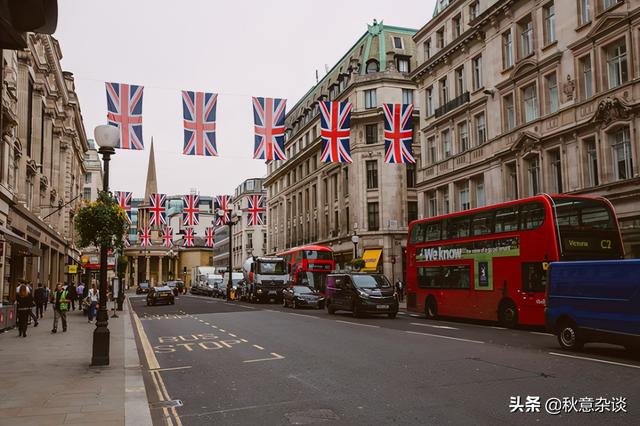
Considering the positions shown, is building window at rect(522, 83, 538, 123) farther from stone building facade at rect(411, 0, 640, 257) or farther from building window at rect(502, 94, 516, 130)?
building window at rect(502, 94, 516, 130)

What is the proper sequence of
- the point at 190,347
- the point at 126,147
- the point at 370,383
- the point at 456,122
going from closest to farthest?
the point at 370,383, the point at 190,347, the point at 126,147, the point at 456,122

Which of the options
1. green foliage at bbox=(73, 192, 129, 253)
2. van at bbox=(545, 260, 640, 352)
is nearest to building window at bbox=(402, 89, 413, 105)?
van at bbox=(545, 260, 640, 352)

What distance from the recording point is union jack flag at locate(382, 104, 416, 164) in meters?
29.7

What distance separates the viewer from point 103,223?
1350cm

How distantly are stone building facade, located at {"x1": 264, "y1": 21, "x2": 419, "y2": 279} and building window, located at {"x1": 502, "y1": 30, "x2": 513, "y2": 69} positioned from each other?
59.6 feet

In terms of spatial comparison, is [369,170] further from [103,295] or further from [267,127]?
[103,295]

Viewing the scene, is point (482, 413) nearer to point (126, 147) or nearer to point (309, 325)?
point (309, 325)

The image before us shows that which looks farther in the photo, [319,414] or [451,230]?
[451,230]

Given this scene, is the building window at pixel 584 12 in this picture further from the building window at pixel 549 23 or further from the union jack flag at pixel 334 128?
the union jack flag at pixel 334 128

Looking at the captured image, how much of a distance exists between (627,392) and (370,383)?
3.55m

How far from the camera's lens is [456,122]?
36.8 meters

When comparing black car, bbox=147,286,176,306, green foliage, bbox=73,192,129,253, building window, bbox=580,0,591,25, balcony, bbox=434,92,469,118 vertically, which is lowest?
black car, bbox=147,286,176,306

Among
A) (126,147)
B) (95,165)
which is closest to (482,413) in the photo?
(126,147)

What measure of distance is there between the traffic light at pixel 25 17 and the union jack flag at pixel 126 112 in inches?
792
